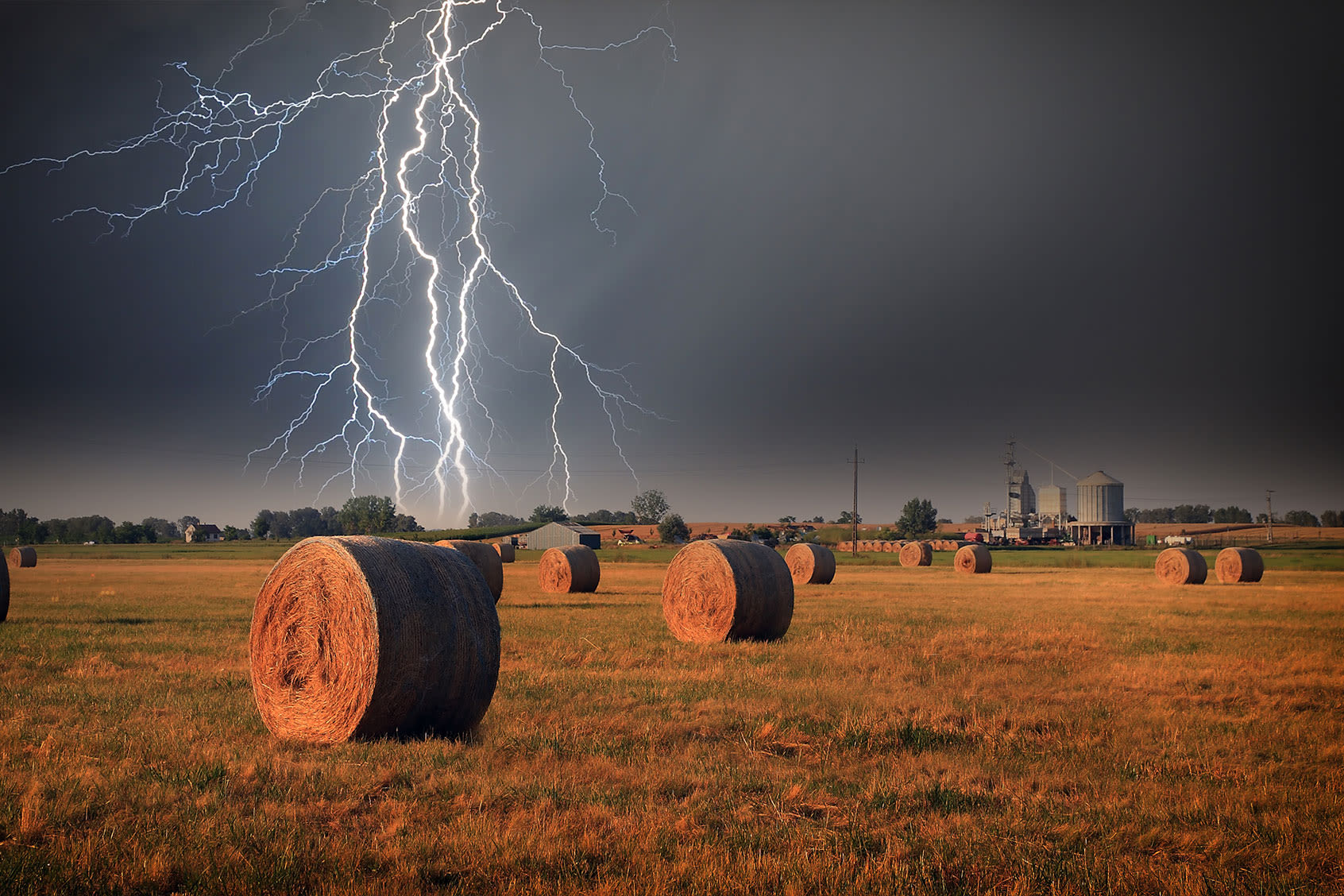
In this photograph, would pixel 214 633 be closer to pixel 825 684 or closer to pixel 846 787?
pixel 825 684

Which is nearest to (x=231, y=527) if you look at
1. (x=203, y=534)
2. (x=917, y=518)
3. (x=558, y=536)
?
(x=203, y=534)

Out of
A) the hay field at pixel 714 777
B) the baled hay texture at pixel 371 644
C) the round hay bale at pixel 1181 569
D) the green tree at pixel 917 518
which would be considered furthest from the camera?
the green tree at pixel 917 518

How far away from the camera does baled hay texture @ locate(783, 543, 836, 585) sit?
3597 cm

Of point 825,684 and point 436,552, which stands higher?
point 436,552

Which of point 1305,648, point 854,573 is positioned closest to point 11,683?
point 1305,648

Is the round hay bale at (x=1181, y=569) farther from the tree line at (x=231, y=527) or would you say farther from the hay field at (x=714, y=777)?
the tree line at (x=231, y=527)

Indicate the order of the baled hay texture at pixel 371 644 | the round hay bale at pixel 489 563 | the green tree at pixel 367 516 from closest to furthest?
the baled hay texture at pixel 371 644, the round hay bale at pixel 489 563, the green tree at pixel 367 516

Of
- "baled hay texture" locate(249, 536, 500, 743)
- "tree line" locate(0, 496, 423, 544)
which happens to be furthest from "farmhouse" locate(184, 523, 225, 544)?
"baled hay texture" locate(249, 536, 500, 743)

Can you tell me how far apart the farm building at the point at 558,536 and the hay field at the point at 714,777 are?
81502 mm

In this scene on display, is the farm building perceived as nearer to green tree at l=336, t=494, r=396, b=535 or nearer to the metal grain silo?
green tree at l=336, t=494, r=396, b=535

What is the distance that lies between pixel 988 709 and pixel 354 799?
6641 millimetres

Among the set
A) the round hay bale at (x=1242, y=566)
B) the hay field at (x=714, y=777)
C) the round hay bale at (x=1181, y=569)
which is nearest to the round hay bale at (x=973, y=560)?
the round hay bale at (x=1181, y=569)

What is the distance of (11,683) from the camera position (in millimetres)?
11070

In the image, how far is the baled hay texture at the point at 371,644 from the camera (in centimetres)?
856
